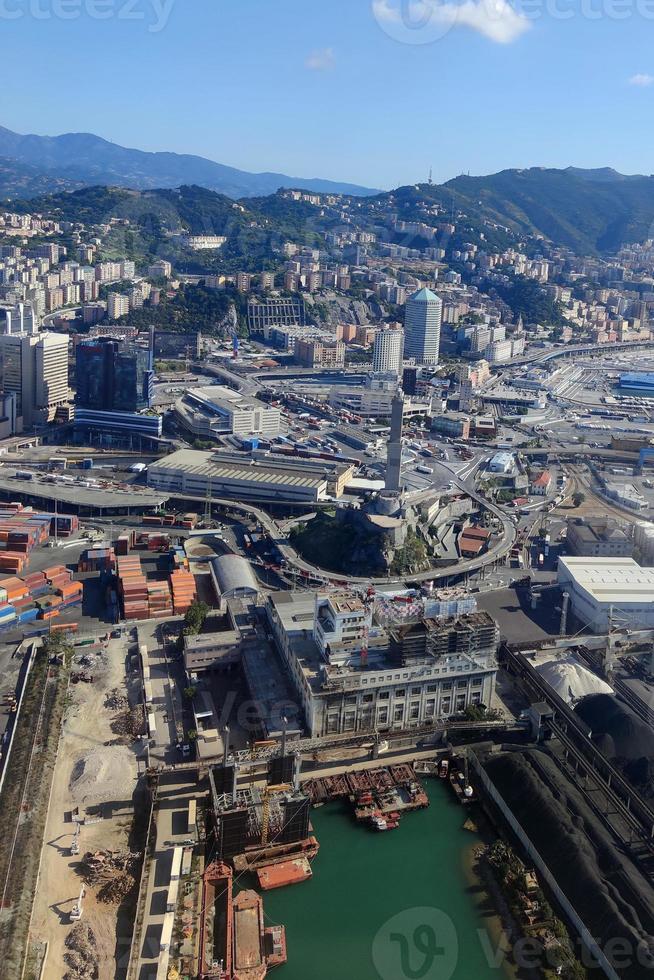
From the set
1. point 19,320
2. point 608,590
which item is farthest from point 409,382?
point 608,590

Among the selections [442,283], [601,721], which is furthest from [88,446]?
[442,283]

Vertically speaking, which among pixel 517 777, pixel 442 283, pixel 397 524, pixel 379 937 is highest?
pixel 442 283

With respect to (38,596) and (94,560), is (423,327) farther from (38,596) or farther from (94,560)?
(38,596)

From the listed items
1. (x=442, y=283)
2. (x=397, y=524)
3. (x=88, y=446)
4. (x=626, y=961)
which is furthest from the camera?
(x=442, y=283)

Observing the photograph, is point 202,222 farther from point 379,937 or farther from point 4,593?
point 379,937

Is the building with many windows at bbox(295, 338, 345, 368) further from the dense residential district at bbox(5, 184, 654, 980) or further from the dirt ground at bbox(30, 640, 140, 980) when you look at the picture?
the dirt ground at bbox(30, 640, 140, 980)

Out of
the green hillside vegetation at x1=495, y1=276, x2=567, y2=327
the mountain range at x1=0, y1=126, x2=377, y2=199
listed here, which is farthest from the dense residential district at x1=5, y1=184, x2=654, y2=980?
the mountain range at x1=0, y1=126, x2=377, y2=199

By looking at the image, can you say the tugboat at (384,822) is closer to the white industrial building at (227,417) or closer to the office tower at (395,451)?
the office tower at (395,451)
